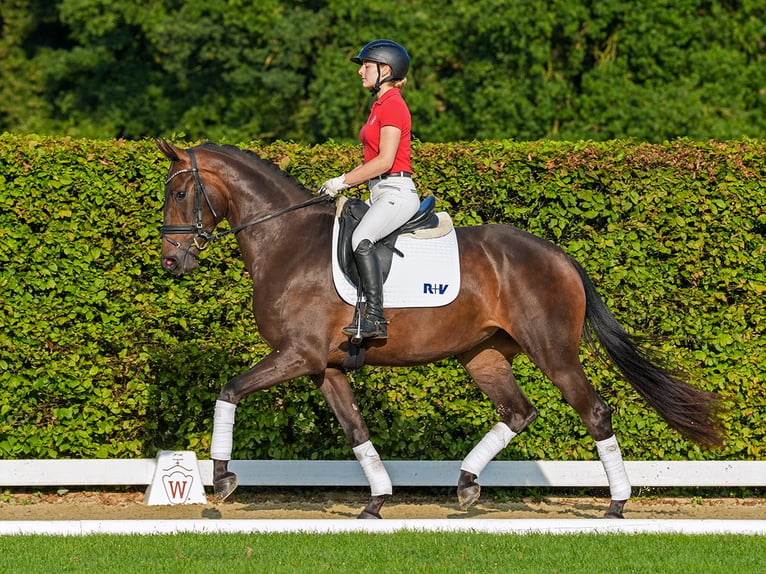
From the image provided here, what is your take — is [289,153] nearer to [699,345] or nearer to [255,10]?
[699,345]

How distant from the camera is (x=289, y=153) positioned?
32.6ft

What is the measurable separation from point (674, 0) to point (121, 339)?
15.0m

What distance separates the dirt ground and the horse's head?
2285 mm

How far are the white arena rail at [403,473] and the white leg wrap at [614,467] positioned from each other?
1264 mm

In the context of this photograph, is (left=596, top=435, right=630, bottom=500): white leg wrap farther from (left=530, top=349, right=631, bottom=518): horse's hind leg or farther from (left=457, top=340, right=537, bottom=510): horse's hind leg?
(left=457, top=340, right=537, bottom=510): horse's hind leg

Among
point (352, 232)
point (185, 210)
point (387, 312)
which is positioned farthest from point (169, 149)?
point (387, 312)

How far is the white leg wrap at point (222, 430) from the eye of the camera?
7812 mm

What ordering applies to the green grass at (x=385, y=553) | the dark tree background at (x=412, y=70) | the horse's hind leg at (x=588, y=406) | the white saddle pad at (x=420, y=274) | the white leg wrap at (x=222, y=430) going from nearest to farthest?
1. the green grass at (x=385, y=553)
2. the white leg wrap at (x=222, y=430)
3. the white saddle pad at (x=420, y=274)
4. the horse's hind leg at (x=588, y=406)
5. the dark tree background at (x=412, y=70)

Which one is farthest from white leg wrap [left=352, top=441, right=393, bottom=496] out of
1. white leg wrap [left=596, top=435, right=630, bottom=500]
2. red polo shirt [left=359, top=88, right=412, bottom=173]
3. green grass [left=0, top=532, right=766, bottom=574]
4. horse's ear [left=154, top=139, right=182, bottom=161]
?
horse's ear [left=154, top=139, right=182, bottom=161]

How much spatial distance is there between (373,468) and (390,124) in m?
2.53

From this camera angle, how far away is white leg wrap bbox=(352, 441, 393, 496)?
8.37 meters

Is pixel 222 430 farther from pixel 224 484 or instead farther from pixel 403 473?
pixel 403 473

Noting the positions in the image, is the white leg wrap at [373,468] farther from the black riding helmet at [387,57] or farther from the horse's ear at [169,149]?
the black riding helmet at [387,57]

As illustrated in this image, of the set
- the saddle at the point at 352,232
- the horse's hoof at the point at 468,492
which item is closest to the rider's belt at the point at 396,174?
the saddle at the point at 352,232
